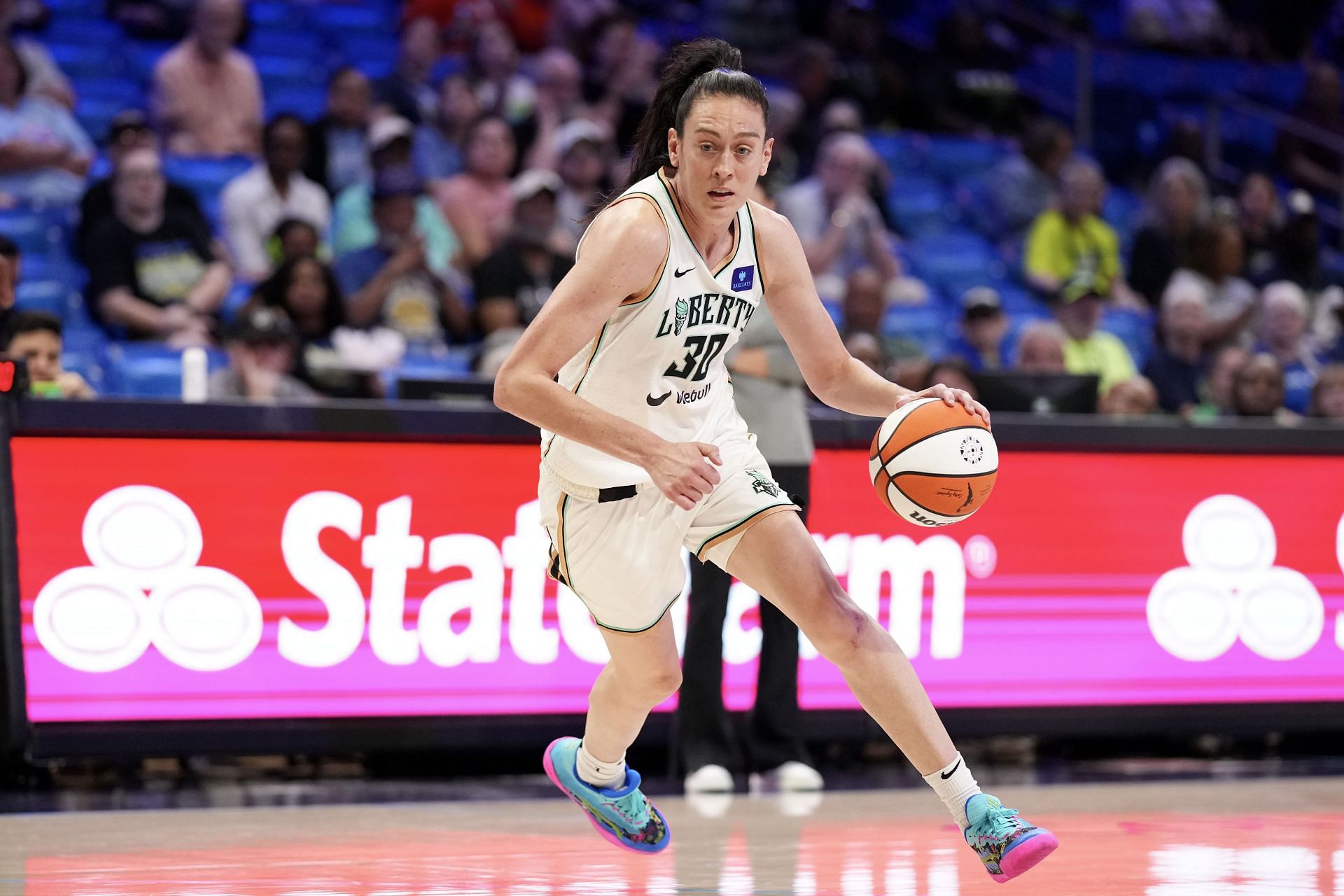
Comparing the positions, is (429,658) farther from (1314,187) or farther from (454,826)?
(1314,187)

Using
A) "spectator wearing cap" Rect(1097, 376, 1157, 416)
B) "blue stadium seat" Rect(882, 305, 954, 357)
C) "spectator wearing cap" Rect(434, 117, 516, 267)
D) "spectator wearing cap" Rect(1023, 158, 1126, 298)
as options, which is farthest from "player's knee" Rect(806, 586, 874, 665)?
"spectator wearing cap" Rect(1023, 158, 1126, 298)

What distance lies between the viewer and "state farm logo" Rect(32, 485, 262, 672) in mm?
6238

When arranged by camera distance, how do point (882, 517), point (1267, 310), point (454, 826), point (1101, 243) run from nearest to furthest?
point (454, 826) < point (882, 517) < point (1267, 310) < point (1101, 243)

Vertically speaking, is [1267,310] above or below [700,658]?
above

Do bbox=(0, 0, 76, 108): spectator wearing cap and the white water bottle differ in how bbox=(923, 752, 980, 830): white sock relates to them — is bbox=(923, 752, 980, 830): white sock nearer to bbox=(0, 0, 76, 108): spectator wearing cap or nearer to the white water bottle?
the white water bottle

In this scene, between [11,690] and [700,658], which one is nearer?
[11,690]

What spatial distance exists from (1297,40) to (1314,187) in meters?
2.30

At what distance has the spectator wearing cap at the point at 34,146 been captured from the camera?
9.99 metres

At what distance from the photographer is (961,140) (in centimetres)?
1426

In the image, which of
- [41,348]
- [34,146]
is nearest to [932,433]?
[41,348]

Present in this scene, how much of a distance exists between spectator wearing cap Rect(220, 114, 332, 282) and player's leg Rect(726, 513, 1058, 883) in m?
6.45

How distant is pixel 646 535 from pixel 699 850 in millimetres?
1178

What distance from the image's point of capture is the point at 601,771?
4.82 meters

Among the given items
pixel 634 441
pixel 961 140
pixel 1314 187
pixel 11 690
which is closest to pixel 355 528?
pixel 11 690
